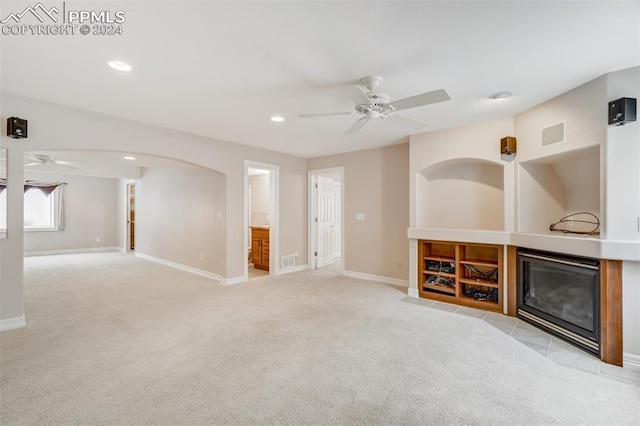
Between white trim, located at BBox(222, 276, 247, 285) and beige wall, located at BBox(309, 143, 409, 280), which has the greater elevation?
beige wall, located at BBox(309, 143, 409, 280)

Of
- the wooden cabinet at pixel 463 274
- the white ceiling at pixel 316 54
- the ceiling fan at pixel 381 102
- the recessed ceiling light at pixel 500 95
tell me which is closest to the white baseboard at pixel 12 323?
the white ceiling at pixel 316 54

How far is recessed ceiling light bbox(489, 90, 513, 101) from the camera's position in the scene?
3.02 meters

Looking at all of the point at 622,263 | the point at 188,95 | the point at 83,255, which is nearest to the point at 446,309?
the point at 622,263

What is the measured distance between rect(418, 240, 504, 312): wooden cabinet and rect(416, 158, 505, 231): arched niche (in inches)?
15.3

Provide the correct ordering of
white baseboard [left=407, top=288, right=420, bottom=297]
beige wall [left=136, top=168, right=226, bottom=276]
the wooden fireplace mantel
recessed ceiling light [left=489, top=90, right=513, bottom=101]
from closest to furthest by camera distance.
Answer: the wooden fireplace mantel, recessed ceiling light [left=489, top=90, right=513, bottom=101], white baseboard [left=407, top=288, right=420, bottom=297], beige wall [left=136, top=168, right=226, bottom=276]

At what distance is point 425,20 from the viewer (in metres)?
1.90

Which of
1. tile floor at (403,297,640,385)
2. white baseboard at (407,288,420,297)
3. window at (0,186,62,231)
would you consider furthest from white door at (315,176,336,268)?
window at (0,186,62,231)

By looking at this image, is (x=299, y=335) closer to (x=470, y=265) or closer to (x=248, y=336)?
(x=248, y=336)

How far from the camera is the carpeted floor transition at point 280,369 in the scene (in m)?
1.87

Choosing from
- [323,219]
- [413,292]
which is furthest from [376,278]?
[323,219]

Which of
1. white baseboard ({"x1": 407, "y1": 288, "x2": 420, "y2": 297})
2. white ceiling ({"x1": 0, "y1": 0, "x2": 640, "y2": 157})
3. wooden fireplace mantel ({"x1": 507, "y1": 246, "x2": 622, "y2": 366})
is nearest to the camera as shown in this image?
white ceiling ({"x1": 0, "y1": 0, "x2": 640, "y2": 157})

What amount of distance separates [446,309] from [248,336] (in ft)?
8.59

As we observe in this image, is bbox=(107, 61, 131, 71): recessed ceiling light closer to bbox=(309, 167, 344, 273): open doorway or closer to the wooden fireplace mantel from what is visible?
bbox=(309, 167, 344, 273): open doorway

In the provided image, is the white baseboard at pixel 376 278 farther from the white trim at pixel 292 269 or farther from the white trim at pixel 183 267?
the white trim at pixel 183 267
